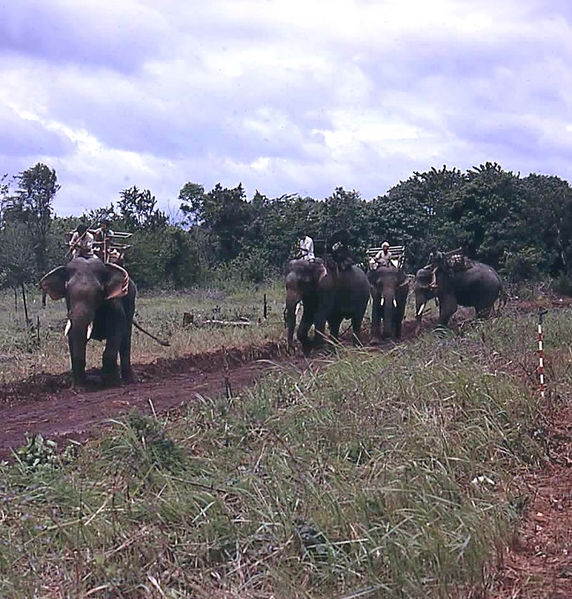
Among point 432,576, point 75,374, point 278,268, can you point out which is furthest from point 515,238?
point 432,576

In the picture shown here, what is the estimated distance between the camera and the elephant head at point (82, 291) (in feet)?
43.0

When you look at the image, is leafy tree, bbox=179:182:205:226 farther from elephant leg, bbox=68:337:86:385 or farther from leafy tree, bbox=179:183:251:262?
elephant leg, bbox=68:337:86:385

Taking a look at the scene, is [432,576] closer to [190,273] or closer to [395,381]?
[395,381]

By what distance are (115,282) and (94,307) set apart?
19.4 inches

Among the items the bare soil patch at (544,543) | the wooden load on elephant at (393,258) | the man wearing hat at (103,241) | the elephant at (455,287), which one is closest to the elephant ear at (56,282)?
the man wearing hat at (103,241)

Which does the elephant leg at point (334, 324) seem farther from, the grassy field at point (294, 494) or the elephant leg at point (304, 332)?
the grassy field at point (294, 494)

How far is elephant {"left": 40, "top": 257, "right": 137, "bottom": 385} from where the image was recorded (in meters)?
13.1

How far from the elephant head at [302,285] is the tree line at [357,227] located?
17.2 meters

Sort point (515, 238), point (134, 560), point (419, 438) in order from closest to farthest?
1. point (134, 560)
2. point (419, 438)
3. point (515, 238)

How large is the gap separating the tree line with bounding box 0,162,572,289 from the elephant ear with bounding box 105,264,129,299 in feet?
63.7

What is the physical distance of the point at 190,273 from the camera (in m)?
39.5

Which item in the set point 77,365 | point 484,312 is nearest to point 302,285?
point 77,365

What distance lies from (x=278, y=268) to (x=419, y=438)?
106 feet

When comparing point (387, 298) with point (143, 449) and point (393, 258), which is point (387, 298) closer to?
point (393, 258)
